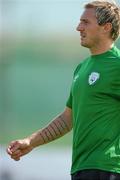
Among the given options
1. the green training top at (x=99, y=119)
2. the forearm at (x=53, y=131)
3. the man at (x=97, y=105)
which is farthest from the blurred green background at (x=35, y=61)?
the green training top at (x=99, y=119)

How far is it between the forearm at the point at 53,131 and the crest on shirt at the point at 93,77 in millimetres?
430

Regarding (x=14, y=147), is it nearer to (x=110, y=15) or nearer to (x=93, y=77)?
(x=93, y=77)

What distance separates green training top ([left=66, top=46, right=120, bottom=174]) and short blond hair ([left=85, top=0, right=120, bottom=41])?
23 cm

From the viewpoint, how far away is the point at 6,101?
1005 centimetres

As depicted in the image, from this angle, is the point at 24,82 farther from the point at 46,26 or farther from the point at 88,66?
the point at 88,66

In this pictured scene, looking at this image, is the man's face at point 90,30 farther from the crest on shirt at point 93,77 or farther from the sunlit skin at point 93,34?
the crest on shirt at point 93,77

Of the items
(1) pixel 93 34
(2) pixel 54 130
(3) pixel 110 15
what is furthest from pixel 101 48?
(2) pixel 54 130

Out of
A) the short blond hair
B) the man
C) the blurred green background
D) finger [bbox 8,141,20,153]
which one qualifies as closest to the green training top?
the man

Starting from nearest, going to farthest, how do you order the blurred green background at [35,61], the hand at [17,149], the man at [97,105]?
1. the man at [97,105]
2. the hand at [17,149]
3. the blurred green background at [35,61]

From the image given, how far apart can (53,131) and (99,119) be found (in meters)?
0.49

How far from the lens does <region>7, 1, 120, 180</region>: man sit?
572cm

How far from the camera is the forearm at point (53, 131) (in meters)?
6.11

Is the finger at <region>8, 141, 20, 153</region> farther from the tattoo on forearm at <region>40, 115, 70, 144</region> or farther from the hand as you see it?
the tattoo on forearm at <region>40, 115, 70, 144</region>

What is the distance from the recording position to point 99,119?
5746mm
